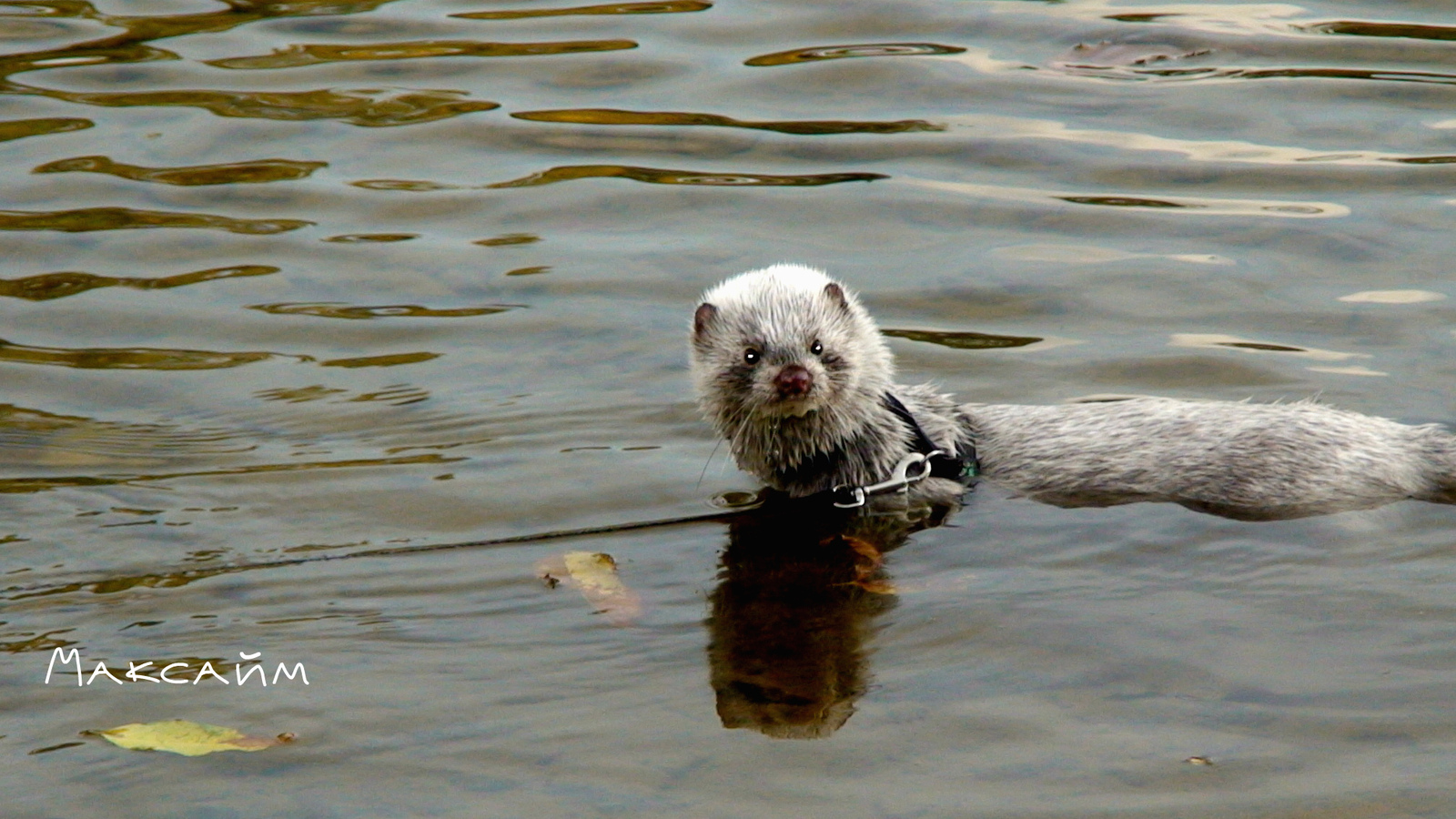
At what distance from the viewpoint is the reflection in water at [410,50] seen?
516 inches

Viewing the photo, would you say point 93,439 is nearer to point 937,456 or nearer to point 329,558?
point 329,558

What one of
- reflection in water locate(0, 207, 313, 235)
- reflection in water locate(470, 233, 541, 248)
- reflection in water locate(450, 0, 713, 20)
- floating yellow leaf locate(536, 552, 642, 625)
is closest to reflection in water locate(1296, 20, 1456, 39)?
reflection in water locate(450, 0, 713, 20)

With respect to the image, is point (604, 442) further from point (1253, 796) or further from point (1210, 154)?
point (1210, 154)

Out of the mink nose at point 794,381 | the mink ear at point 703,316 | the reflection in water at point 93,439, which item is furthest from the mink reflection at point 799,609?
the reflection in water at point 93,439

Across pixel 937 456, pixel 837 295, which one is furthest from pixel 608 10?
pixel 937 456

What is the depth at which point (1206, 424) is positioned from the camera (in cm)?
683

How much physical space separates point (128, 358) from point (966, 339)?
4.40 meters

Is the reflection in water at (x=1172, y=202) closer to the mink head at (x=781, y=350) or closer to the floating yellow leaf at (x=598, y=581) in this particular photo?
the mink head at (x=781, y=350)

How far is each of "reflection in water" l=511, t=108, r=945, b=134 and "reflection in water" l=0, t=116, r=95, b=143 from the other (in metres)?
3.12

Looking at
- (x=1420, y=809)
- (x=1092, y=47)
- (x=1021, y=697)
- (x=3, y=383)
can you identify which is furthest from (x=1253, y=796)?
(x=1092, y=47)

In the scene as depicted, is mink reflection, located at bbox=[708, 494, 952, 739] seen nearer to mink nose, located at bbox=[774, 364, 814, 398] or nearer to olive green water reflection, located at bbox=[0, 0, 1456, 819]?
olive green water reflection, located at bbox=[0, 0, 1456, 819]

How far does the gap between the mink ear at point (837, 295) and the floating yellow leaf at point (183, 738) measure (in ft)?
10.1

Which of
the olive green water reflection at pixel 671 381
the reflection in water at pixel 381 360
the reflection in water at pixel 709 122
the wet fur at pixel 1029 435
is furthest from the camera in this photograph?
the reflection in water at pixel 709 122

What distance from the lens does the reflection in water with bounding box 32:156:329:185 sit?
11.1m
